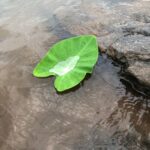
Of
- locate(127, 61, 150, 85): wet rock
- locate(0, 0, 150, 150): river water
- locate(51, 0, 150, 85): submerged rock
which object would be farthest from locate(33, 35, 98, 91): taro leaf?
locate(127, 61, 150, 85): wet rock

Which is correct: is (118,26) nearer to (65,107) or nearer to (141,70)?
(141,70)

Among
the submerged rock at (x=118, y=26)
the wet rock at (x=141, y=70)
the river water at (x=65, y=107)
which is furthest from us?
the submerged rock at (x=118, y=26)

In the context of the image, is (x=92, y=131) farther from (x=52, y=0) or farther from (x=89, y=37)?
(x=52, y=0)

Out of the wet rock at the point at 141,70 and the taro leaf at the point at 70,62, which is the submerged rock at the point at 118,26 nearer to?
the wet rock at the point at 141,70

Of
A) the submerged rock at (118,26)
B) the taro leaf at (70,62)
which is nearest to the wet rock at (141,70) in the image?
the submerged rock at (118,26)

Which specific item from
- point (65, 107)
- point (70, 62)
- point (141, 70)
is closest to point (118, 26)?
point (70, 62)

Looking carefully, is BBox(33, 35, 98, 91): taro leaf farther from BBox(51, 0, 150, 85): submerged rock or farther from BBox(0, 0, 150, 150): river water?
BBox(51, 0, 150, 85): submerged rock
